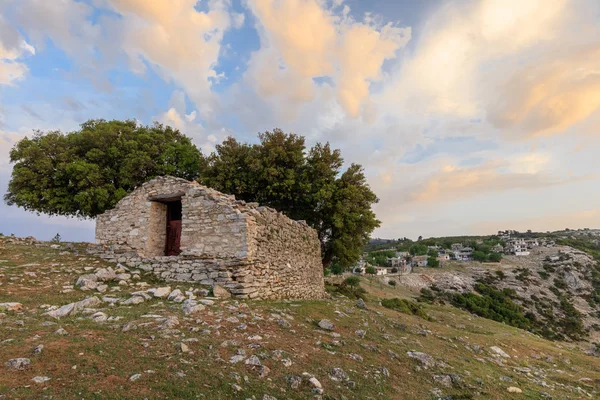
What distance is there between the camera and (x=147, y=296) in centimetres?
827

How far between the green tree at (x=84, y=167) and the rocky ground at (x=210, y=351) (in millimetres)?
8736

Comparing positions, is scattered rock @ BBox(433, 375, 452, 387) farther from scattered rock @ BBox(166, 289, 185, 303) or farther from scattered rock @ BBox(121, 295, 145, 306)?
scattered rock @ BBox(121, 295, 145, 306)

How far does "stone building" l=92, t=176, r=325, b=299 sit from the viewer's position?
10.5 m

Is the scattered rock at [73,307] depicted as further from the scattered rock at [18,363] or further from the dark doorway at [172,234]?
the dark doorway at [172,234]

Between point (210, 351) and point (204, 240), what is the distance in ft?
20.1

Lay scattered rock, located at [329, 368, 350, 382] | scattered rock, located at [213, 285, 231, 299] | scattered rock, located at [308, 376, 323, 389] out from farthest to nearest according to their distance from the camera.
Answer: scattered rock, located at [213, 285, 231, 299]
scattered rock, located at [329, 368, 350, 382]
scattered rock, located at [308, 376, 323, 389]

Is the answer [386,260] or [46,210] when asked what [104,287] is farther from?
[386,260]

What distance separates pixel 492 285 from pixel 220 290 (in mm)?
70173

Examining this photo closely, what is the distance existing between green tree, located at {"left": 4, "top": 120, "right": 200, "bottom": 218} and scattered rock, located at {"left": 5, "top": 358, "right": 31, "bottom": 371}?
1661 centimetres

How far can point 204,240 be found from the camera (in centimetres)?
1102

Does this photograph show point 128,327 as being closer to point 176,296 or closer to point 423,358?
point 176,296

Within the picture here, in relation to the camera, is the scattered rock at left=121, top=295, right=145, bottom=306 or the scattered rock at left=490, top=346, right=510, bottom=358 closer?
the scattered rock at left=121, top=295, right=145, bottom=306

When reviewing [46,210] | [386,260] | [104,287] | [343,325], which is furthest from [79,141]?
[386,260]

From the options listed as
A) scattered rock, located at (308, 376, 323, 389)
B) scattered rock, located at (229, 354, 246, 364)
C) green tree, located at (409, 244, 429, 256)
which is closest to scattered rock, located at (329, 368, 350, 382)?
scattered rock, located at (308, 376, 323, 389)
